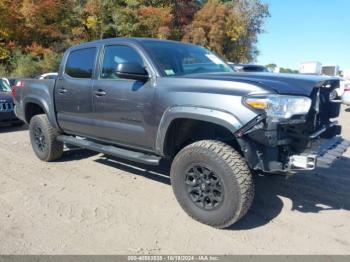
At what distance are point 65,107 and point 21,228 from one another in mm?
2174

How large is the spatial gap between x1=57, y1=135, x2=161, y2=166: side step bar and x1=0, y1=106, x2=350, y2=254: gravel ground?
0.48 meters

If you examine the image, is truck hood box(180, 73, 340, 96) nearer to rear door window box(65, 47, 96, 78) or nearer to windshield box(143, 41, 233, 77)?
windshield box(143, 41, 233, 77)

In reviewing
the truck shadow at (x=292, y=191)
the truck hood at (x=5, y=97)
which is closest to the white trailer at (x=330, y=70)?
the truck shadow at (x=292, y=191)

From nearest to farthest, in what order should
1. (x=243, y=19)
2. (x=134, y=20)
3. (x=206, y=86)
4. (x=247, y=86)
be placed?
(x=247, y=86) → (x=206, y=86) → (x=134, y=20) → (x=243, y=19)

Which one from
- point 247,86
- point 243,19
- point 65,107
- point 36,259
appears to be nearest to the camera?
point 36,259

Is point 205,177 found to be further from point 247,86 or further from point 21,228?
point 21,228

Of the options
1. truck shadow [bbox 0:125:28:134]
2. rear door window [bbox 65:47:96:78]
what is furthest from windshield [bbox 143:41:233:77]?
truck shadow [bbox 0:125:28:134]

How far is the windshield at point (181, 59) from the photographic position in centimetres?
410

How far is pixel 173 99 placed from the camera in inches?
144

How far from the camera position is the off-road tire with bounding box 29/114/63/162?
18.6ft

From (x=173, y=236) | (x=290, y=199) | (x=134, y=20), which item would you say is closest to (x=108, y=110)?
(x=173, y=236)

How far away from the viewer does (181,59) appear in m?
4.32

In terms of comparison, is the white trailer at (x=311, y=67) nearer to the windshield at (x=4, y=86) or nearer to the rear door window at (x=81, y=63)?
the windshield at (x=4, y=86)

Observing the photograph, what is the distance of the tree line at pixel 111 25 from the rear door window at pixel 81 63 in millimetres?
19339
